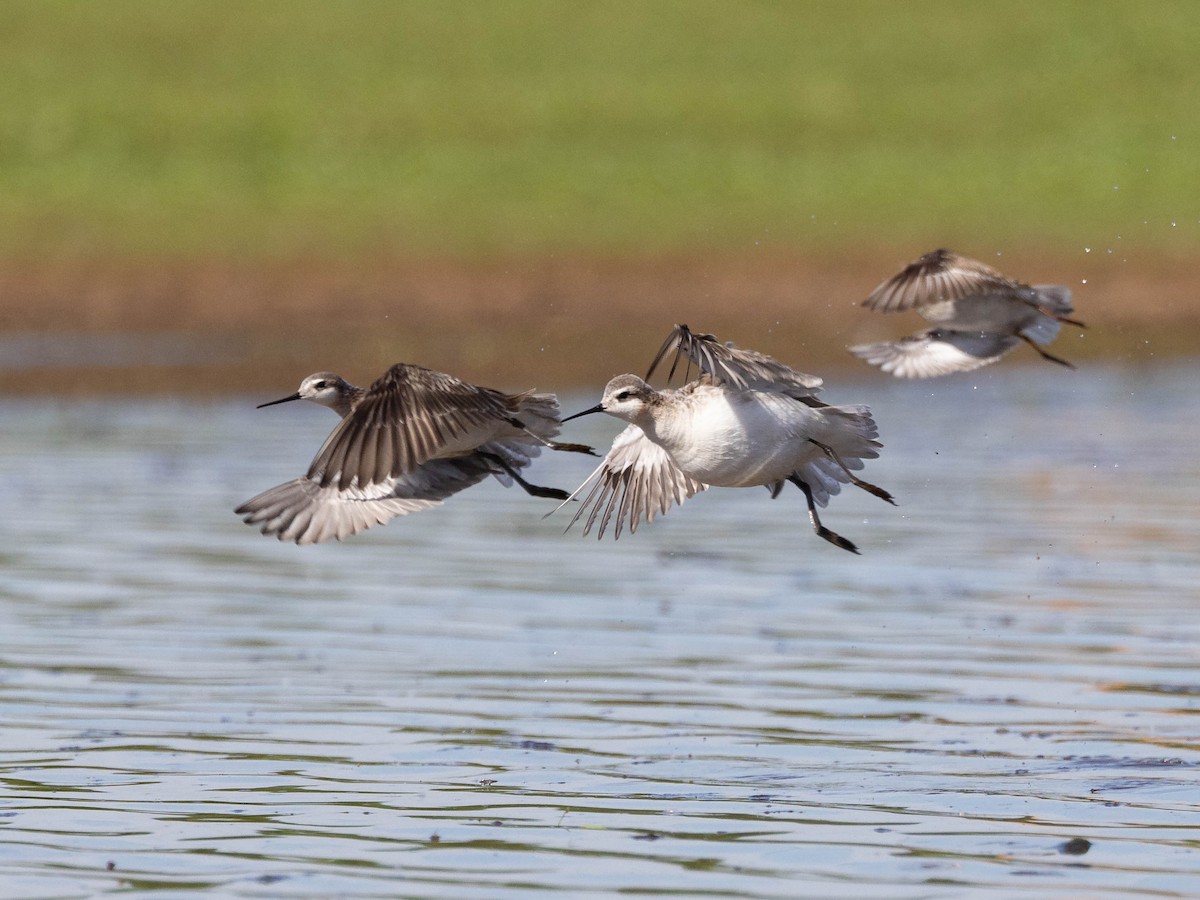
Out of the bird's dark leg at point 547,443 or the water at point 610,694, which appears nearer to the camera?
the water at point 610,694

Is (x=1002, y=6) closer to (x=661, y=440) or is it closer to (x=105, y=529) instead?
(x=105, y=529)

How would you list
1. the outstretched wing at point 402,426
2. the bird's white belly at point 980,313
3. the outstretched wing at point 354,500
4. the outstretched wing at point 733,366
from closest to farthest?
the outstretched wing at point 733,366, the outstretched wing at point 402,426, the outstretched wing at point 354,500, the bird's white belly at point 980,313

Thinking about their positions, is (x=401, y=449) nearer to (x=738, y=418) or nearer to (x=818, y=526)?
(x=738, y=418)

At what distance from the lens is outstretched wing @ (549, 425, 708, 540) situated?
1094 centimetres

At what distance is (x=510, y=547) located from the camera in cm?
1705

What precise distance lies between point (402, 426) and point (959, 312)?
3.42 metres

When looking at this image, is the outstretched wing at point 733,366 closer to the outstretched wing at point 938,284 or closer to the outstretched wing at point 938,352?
the outstretched wing at point 938,284

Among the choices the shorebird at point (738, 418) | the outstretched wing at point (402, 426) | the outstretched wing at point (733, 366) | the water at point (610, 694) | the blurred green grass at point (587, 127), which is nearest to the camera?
the water at point (610, 694)

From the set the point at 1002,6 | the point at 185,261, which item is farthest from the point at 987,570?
the point at 1002,6

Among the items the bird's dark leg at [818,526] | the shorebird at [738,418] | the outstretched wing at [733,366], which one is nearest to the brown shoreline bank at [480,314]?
the bird's dark leg at [818,526]

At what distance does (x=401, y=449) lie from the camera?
30.9 ft

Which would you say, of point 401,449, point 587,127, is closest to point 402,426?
point 401,449

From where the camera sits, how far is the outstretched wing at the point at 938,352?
11758 mm

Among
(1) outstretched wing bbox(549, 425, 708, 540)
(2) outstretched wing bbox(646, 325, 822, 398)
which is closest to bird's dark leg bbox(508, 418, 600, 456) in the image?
(2) outstretched wing bbox(646, 325, 822, 398)
